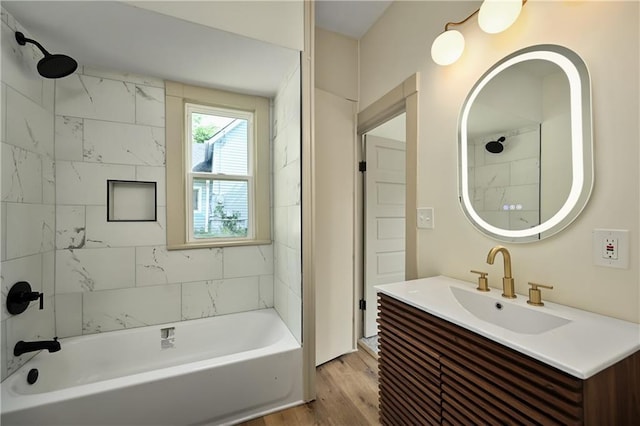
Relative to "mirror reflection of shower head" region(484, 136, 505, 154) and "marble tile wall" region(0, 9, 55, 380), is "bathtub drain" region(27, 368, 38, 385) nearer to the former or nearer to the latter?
"marble tile wall" region(0, 9, 55, 380)

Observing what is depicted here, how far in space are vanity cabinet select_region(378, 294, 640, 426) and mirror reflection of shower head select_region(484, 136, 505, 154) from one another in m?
0.89

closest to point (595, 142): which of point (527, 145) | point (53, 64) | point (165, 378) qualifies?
point (527, 145)

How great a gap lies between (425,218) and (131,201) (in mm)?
2143

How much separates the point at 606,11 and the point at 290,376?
2286mm

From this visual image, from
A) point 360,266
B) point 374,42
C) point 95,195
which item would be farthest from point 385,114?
point 95,195

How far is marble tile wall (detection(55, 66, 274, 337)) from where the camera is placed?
1.82 m

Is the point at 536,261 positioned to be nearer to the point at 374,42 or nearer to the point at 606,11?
the point at 606,11

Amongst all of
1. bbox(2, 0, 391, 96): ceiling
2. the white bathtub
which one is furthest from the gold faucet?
bbox(2, 0, 391, 96): ceiling

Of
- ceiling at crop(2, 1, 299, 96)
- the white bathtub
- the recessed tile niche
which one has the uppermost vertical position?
ceiling at crop(2, 1, 299, 96)

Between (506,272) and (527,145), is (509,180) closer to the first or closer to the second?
(527,145)

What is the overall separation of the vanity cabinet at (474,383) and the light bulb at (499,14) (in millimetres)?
1277

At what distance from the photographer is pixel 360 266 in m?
2.43

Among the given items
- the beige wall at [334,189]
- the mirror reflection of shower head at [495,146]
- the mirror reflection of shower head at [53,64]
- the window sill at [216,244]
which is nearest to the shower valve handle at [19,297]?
the window sill at [216,244]

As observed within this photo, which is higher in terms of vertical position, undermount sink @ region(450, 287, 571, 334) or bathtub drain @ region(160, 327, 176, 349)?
undermount sink @ region(450, 287, 571, 334)
